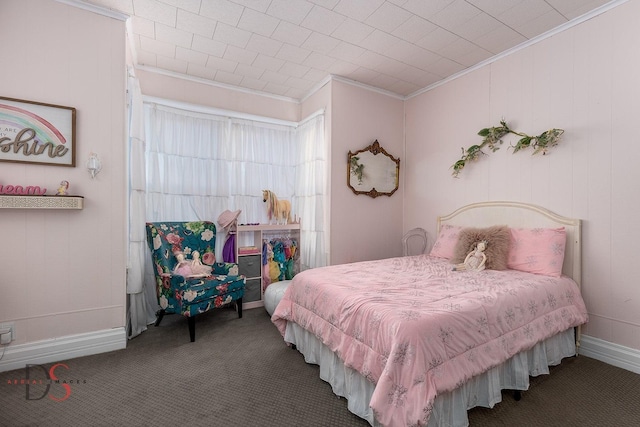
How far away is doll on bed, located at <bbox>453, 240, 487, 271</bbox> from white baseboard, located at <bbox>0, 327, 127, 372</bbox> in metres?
3.09

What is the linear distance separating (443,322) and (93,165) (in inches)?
112

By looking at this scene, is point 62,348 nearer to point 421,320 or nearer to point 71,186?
point 71,186

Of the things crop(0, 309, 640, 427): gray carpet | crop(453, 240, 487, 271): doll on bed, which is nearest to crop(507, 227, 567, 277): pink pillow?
crop(453, 240, 487, 271): doll on bed

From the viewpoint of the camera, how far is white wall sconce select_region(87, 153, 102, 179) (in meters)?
2.38

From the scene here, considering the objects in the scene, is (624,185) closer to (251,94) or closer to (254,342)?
(254,342)

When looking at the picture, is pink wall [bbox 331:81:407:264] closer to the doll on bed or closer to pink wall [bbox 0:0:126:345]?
the doll on bed

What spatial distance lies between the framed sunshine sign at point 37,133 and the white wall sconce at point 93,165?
4.3 inches

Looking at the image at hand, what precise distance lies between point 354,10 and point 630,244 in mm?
2915

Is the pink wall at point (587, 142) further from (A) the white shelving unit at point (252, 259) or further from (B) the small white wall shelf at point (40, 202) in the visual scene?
(B) the small white wall shelf at point (40, 202)

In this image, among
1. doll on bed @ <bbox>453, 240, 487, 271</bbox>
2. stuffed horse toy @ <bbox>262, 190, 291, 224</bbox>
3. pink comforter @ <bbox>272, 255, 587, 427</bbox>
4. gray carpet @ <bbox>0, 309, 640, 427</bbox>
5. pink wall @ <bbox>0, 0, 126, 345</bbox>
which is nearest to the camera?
pink comforter @ <bbox>272, 255, 587, 427</bbox>

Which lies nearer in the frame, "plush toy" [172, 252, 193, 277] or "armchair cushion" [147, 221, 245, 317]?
"armchair cushion" [147, 221, 245, 317]

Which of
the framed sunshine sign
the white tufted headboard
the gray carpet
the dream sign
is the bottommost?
the gray carpet

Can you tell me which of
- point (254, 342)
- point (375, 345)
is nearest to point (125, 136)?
point (254, 342)

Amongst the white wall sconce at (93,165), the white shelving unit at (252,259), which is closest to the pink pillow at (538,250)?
the white shelving unit at (252,259)
